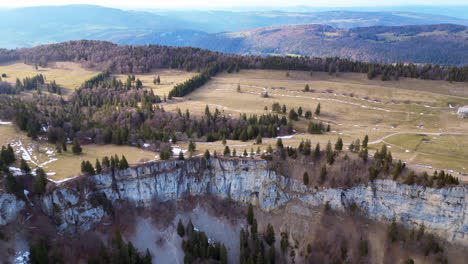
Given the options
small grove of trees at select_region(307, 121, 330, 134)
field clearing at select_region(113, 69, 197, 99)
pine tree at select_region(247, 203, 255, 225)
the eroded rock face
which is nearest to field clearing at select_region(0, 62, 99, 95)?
field clearing at select_region(113, 69, 197, 99)

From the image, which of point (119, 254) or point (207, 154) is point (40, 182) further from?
point (207, 154)

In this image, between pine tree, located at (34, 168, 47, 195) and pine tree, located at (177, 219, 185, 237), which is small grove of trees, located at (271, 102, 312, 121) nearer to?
pine tree, located at (177, 219, 185, 237)

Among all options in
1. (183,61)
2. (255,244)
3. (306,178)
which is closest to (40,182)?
(255,244)

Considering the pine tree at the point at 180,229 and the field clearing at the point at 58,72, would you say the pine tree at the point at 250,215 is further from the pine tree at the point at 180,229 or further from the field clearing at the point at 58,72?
the field clearing at the point at 58,72

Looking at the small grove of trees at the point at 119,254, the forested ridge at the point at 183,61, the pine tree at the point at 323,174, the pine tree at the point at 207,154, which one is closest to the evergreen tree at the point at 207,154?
the pine tree at the point at 207,154

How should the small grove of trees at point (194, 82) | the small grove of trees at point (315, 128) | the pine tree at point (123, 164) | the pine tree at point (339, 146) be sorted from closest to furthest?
the pine tree at point (123, 164)
the pine tree at point (339, 146)
the small grove of trees at point (315, 128)
the small grove of trees at point (194, 82)
